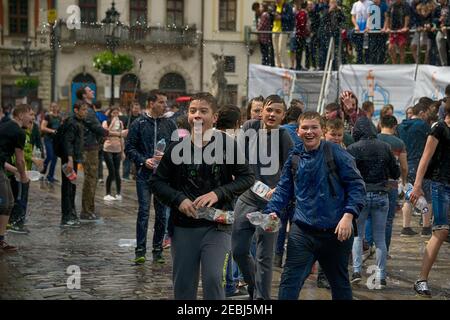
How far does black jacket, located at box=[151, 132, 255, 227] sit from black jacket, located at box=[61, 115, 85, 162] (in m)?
6.66

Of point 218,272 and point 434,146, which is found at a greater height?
point 434,146

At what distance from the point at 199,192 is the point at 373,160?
3250 millimetres

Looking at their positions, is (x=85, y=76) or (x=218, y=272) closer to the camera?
(x=218, y=272)

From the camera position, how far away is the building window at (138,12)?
46.6 metres

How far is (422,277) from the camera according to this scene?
830 cm

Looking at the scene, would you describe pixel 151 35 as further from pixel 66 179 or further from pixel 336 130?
pixel 336 130

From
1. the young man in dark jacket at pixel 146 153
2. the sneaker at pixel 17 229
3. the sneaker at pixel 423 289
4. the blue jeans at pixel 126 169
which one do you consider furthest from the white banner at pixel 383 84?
the sneaker at pixel 423 289

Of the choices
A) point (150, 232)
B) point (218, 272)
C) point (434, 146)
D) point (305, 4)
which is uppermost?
point (305, 4)

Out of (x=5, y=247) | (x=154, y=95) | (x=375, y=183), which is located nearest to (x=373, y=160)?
(x=375, y=183)

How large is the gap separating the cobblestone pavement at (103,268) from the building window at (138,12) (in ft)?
112

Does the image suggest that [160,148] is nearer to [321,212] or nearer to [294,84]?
[321,212]
